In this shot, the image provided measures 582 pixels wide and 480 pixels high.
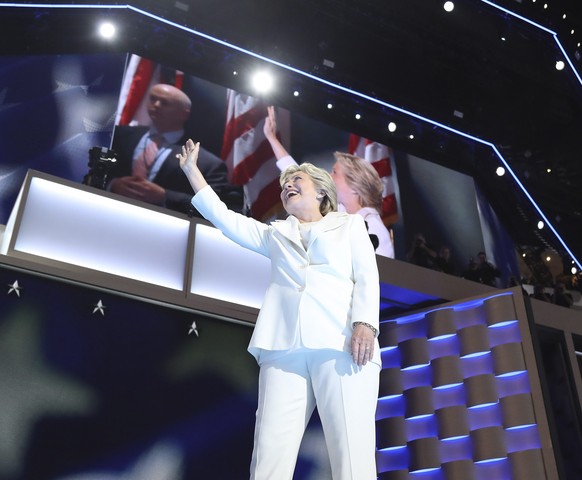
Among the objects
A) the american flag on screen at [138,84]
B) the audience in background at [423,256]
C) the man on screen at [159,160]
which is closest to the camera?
the audience in background at [423,256]

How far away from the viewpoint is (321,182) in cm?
272

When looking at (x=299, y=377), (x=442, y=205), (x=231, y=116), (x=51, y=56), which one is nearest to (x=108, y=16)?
(x=51, y=56)

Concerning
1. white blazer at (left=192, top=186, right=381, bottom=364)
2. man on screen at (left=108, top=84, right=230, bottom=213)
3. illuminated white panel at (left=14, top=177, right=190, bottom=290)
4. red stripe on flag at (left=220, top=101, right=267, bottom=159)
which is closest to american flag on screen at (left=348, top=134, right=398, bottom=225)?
red stripe on flag at (left=220, top=101, right=267, bottom=159)

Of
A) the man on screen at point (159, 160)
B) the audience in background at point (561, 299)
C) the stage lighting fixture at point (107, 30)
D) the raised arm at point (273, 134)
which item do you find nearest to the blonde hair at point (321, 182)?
the man on screen at point (159, 160)

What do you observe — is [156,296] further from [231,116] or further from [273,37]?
[273,37]

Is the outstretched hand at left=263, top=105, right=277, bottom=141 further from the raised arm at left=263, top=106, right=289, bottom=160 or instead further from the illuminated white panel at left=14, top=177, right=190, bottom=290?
the illuminated white panel at left=14, top=177, right=190, bottom=290

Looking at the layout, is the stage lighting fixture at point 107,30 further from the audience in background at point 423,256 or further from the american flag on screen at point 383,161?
the audience in background at point 423,256

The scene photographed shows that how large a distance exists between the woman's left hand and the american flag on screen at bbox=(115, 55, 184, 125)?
16.4 ft

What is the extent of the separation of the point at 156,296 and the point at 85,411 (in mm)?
730

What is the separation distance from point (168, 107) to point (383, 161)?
269 cm

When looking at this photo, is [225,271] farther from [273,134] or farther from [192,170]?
[273,134]

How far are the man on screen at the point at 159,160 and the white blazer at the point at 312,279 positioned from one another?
3.79 m

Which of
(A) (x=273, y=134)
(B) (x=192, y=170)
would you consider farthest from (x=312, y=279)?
(A) (x=273, y=134)

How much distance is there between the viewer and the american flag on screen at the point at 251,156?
712cm
